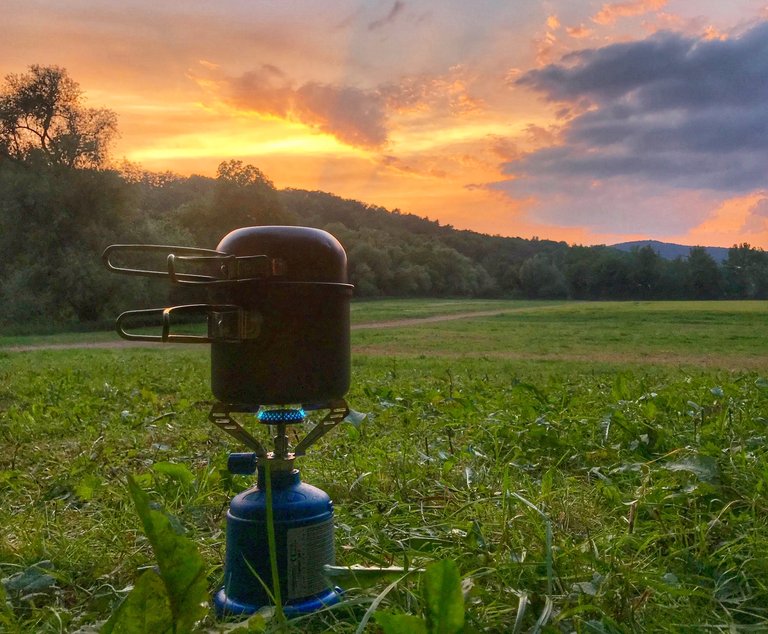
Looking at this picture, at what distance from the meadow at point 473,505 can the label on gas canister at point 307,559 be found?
80 millimetres

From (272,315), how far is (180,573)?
0.75 m

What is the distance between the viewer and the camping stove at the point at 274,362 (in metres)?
1.94

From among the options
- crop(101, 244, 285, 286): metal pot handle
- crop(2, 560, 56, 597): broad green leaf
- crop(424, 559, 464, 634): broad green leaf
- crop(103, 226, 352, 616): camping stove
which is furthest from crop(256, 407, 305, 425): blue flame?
crop(2, 560, 56, 597): broad green leaf

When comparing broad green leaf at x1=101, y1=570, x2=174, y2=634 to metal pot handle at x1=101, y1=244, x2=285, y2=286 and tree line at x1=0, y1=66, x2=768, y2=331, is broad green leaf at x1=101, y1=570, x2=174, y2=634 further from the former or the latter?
tree line at x1=0, y1=66, x2=768, y2=331

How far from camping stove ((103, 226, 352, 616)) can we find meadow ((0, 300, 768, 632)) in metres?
0.15

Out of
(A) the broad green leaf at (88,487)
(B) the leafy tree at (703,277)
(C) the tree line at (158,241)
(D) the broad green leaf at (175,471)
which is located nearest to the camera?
(D) the broad green leaf at (175,471)

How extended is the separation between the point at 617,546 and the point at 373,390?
4248 mm

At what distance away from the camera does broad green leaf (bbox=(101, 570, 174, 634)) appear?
4.70ft

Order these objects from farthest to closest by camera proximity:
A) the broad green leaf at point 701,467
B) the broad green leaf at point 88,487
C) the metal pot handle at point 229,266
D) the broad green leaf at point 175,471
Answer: the broad green leaf at point 88,487 < the broad green leaf at point 175,471 < the broad green leaf at point 701,467 < the metal pot handle at point 229,266

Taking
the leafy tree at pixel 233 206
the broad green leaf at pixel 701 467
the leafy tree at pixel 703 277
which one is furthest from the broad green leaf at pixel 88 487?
the leafy tree at pixel 703 277

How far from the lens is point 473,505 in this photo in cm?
270

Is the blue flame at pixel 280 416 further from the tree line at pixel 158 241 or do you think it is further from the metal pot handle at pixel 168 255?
the tree line at pixel 158 241

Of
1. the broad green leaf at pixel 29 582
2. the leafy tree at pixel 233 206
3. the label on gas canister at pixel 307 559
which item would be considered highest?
the leafy tree at pixel 233 206

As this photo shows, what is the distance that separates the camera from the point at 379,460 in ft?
11.4
